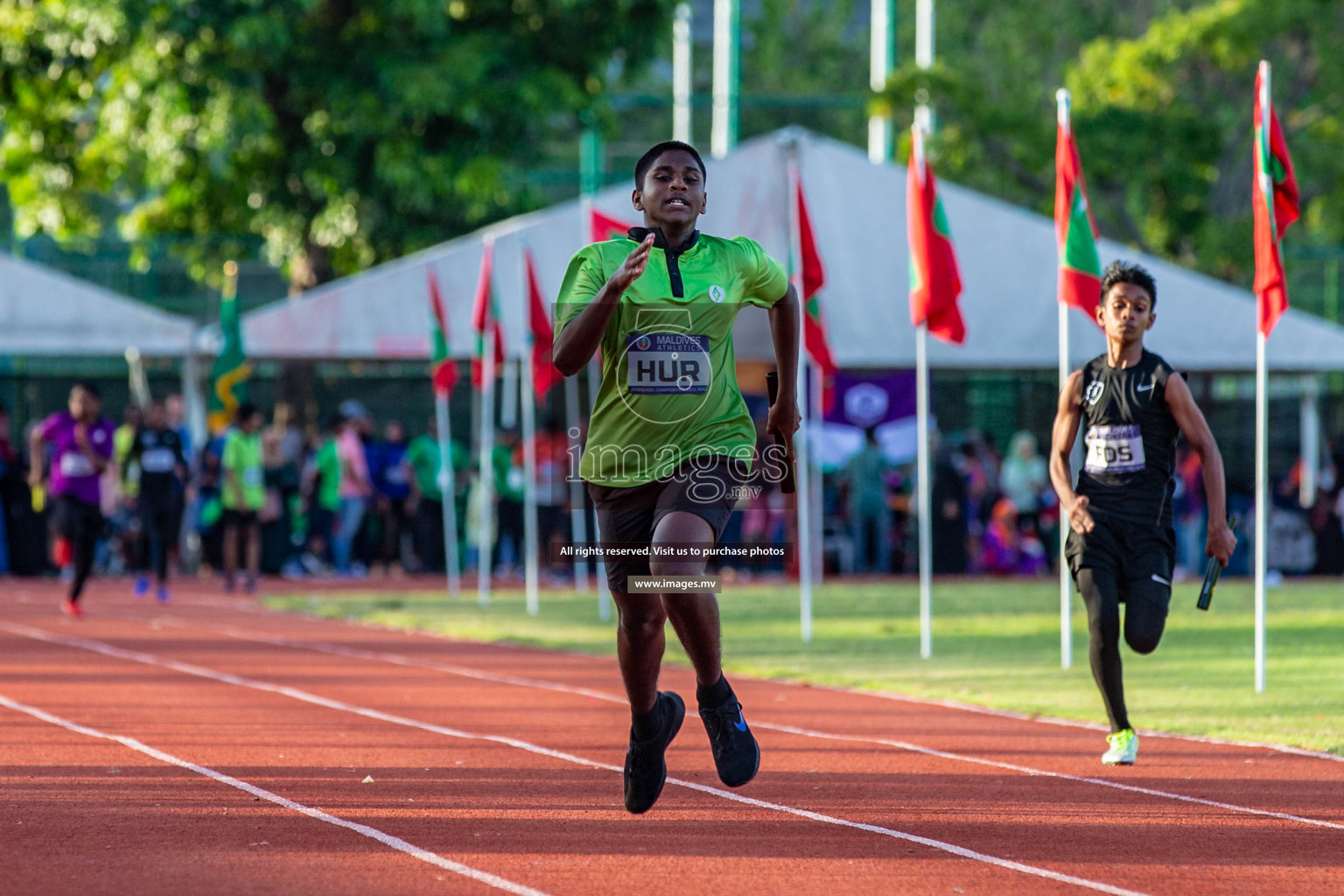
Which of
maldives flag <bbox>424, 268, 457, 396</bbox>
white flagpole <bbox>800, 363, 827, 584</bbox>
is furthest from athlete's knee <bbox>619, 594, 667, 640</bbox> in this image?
maldives flag <bbox>424, 268, 457, 396</bbox>

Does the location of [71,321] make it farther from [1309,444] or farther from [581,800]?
[581,800]

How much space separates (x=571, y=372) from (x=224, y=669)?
6.78m

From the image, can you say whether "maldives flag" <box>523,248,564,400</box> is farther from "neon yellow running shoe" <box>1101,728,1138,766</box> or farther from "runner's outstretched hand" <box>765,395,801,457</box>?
"runner's outstretched hand" <box>765,395,801,457</box>

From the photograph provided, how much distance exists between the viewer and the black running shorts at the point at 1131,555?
295 inches

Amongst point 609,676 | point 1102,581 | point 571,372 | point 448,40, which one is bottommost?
point 609,676

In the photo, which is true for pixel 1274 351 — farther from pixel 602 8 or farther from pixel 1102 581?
pixel 1102 581

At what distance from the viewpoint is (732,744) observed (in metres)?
5.91

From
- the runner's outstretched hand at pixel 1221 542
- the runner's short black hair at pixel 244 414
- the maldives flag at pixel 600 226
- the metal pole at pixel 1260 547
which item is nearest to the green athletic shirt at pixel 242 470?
the runner's short black hair at pixel 244 414

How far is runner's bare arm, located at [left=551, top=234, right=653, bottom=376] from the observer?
527cm

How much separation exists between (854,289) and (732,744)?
15.5 m

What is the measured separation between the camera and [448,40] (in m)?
25.7

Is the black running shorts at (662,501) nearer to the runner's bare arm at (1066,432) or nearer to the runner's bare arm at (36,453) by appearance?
the runner's bare arm at (1066,432)

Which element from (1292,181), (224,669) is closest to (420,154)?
(224,669)

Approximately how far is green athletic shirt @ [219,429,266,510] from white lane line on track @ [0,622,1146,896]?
376 centimetres
